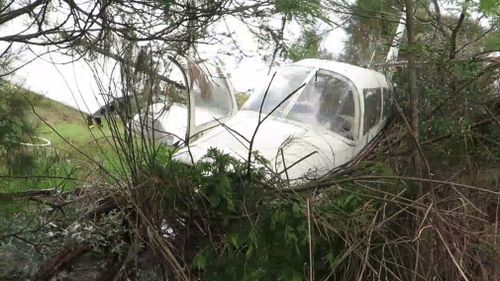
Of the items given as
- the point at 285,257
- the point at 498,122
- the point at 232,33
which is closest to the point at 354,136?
the point at 498,122

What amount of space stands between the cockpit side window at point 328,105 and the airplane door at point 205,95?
0.69 meters

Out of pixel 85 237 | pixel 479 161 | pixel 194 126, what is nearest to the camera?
pixel 85 237

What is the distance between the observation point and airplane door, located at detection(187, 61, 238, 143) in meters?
3.22

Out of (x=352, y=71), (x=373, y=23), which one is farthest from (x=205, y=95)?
(x=352, y=71)

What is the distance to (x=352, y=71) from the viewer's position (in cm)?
562

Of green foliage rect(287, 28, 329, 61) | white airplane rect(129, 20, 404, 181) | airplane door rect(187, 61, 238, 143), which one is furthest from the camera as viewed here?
white airplane rect(129, 20, 404, 181)

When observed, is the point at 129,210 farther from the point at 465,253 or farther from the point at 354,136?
the point at 354,136

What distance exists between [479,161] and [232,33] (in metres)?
1.64

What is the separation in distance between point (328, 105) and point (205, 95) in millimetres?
2161

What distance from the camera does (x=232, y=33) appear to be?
3350 millimetres

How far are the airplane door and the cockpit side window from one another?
0.69m

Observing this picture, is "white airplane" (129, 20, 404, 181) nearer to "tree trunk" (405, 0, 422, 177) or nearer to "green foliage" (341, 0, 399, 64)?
"green foliage" (341, 0, 399, 64)

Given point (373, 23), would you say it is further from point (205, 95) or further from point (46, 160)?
point (46, 160)

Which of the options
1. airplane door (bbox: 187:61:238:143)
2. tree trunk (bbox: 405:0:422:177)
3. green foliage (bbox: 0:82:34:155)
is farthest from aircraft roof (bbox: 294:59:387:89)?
green foliage (bbox: 0:82:34:155)
